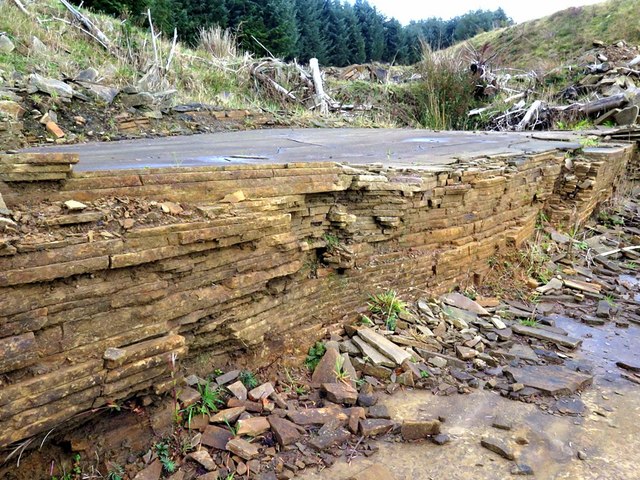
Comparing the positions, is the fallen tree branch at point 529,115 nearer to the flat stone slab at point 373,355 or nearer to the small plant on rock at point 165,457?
the flat stone slab at point 373,355

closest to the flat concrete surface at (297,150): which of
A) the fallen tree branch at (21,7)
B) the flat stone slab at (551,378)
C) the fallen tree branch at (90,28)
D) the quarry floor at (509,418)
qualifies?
the quarry floor at (509,418)

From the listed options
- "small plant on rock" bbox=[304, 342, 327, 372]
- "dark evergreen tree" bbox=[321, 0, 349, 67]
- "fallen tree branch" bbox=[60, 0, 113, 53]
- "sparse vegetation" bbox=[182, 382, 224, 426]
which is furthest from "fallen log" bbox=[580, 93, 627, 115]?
"dark evergreen tree" bbox=[321, 0, 349, 67]

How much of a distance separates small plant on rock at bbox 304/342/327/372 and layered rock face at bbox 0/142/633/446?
0.07 meters

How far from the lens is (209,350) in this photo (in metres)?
2.99

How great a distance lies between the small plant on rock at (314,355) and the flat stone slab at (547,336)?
70.2 inches

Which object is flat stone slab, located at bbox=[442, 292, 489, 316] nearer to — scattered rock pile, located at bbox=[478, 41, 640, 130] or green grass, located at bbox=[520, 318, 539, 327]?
green grass, located at bbox=[520, 318, 539, 327]

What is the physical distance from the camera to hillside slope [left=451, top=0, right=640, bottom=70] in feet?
69.9

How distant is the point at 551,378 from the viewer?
348 cm

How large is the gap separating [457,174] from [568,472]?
266 centimetres

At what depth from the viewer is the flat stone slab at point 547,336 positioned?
405cm

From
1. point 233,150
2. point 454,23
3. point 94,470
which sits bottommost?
point 94,470

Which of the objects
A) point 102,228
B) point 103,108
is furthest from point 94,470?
point 103,108

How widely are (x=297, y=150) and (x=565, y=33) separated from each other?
24235 mm

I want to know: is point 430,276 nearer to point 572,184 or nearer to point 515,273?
point 515,273
